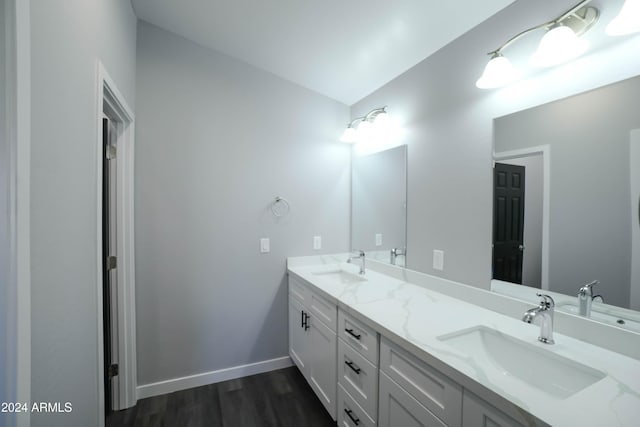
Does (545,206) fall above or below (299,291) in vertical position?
above

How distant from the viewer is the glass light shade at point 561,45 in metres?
1.07

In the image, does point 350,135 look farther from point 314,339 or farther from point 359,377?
point 359,377

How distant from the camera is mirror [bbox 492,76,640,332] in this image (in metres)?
1.02

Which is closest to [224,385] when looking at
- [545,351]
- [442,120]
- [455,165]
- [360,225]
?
[360,225]

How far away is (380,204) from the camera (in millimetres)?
2316

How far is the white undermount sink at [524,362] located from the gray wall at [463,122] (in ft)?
1.22

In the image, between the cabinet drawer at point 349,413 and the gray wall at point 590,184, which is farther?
the cabinet drawer at point 349,413

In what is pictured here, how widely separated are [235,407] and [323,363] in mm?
751

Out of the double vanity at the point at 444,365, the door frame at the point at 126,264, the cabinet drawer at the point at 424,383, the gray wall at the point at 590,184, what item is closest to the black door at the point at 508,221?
the gray wall at the point at 590,184

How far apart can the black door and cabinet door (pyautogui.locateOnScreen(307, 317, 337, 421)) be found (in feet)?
3.34

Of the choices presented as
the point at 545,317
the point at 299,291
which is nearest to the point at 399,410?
the point at 545,317

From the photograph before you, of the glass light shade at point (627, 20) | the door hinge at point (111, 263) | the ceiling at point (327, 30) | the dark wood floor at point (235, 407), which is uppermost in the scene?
the ceiling at point (327, 30)

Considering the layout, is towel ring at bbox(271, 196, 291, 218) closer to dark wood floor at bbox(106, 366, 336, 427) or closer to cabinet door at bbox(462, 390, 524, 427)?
dark wood floor at bbox(106, 366, 336, 427)

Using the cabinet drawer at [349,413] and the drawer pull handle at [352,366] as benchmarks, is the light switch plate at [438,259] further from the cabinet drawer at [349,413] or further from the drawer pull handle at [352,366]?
the cabinet drawer at [349,413]
